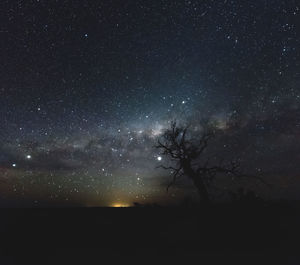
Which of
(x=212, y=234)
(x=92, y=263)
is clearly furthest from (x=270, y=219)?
(x=92, y=263)

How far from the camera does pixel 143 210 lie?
20438 millimetres

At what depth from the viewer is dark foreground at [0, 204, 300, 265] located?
11516 mm

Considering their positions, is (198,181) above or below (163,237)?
above

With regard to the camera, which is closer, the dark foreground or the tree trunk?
the dark foreground

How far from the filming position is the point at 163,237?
14.6 metres

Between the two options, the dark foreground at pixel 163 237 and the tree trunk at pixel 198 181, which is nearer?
the dark foreground at pixel 163 237

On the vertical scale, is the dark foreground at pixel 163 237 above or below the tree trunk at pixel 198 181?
below

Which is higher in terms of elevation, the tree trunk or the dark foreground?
the tree trunk

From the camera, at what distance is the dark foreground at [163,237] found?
11516 millimetres

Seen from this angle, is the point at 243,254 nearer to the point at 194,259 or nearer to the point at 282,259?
the point at 282,259

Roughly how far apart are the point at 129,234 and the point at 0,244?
7593mm

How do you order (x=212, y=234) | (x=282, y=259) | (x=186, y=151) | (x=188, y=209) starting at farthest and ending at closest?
(x=186, y=151), (x=188, y=209), (x=212, y=234), (x=282, y=259)

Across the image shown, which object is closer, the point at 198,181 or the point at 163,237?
the point at 163,237

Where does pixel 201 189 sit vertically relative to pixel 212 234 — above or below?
above
